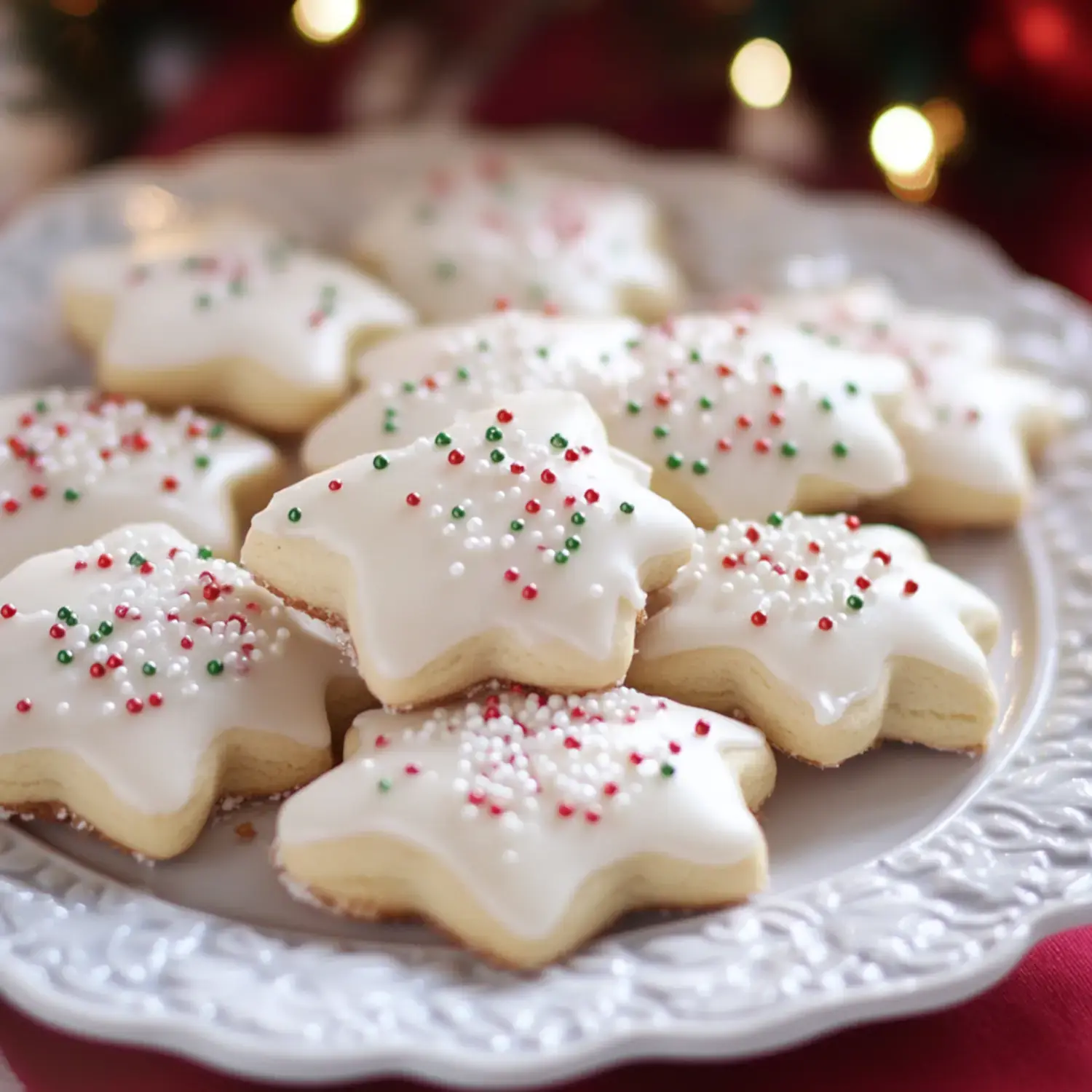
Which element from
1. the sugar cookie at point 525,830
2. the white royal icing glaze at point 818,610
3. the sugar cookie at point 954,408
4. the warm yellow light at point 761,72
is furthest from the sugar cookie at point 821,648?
the warm yellow light at point 761,72

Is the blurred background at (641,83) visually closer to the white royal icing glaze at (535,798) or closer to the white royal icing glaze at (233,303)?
the white royal icing glaze at (233,303)

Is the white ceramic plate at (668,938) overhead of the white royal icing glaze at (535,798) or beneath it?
beneath

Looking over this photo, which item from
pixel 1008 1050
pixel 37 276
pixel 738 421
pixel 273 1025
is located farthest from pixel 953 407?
pixel 37 276

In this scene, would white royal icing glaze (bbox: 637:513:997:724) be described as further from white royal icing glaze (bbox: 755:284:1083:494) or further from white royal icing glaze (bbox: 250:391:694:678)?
white royal icing glaze (bbox: 755:284:1083:494)

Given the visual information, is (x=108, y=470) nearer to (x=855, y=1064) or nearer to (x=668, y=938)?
(x=668, y=938)

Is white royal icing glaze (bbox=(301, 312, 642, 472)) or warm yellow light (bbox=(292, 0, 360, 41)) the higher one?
warm yellow light (bbox=(292, 0, 360, 41))

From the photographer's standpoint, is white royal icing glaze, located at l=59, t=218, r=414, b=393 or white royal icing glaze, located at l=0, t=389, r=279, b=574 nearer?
white royal icing glaze, located at l=0, t=389, r=279, b=574

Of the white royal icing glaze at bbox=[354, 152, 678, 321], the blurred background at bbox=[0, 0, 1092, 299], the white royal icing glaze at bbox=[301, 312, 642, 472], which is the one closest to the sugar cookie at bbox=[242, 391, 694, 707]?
the white royal icing glaze at bbox=[301, 312, 642, 472]
